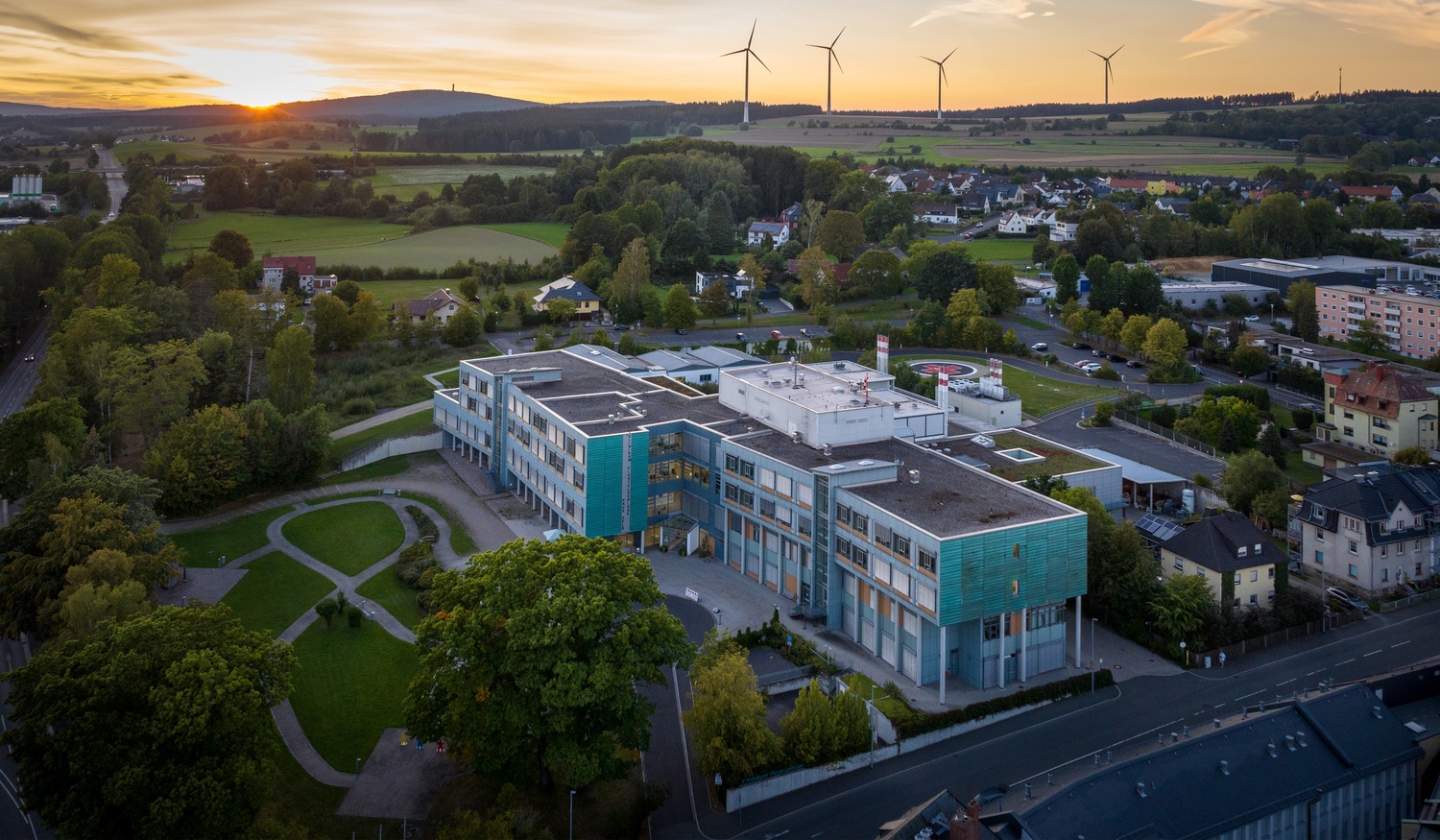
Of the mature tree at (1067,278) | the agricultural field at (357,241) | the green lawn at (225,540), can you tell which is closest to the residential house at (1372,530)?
the green lawn at (225,540)

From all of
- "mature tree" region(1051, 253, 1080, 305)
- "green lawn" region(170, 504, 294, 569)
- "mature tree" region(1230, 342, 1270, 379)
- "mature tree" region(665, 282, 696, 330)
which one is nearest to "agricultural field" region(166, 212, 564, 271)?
"mature tree" region(665, 282, 696, 330)

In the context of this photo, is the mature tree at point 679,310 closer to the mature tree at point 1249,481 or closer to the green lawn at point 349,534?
the green lawn at point 349,534

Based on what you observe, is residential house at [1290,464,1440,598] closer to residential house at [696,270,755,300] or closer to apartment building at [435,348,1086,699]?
apartment building at [435,348,1086,699]

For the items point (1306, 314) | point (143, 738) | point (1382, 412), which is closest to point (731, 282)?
point (1306, 314)

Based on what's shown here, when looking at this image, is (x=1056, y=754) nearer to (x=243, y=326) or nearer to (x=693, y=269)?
(x=243, y=326)

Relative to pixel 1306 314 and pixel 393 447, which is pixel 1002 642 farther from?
pixel 1306 314

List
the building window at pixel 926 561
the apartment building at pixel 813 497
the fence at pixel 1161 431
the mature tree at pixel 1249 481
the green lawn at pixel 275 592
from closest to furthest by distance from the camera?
the building window at pixel 926 561, the apartment building at pixel 813 497, the green lawn at pixel 275 592, the mature tree at pixel 1249 481, the fence at pixel 1161 431
